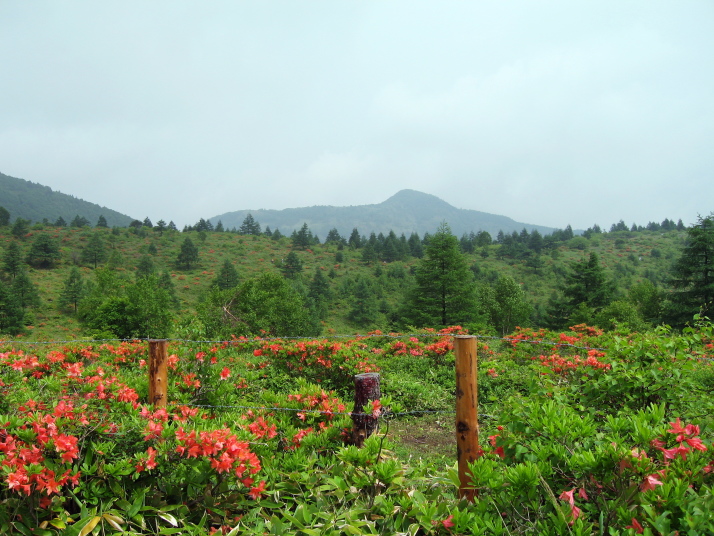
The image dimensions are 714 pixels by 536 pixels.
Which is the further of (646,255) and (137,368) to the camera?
(646,255)

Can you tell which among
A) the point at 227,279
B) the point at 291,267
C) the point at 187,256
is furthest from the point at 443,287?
the point at 187,256

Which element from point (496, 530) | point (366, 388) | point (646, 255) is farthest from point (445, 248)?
point (646, 255)

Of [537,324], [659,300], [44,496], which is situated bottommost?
[537,324]

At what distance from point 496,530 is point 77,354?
7201mm

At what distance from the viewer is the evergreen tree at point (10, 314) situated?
1122 inches

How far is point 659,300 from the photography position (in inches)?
1119

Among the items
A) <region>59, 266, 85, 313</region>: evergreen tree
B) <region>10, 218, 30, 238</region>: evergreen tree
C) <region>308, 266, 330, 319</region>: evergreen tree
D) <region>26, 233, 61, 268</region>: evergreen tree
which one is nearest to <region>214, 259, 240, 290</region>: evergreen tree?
<region>308, 266, 330, 319</region>: evergreen tree

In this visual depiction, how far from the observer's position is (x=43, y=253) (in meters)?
42.7

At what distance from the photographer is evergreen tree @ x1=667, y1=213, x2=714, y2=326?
23.5 m

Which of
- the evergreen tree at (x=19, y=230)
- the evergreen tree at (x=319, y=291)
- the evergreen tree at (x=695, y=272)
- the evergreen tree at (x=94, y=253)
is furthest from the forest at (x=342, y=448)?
the evergreen tree at (x=19, y=230)

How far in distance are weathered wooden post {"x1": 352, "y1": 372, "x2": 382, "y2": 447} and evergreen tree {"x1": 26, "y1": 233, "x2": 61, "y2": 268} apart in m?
50.0

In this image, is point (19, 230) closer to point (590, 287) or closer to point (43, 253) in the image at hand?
point (43, 253)

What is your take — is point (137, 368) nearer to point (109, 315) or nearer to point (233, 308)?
point (233, 308)

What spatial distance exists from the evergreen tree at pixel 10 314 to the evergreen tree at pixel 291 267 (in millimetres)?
24938
